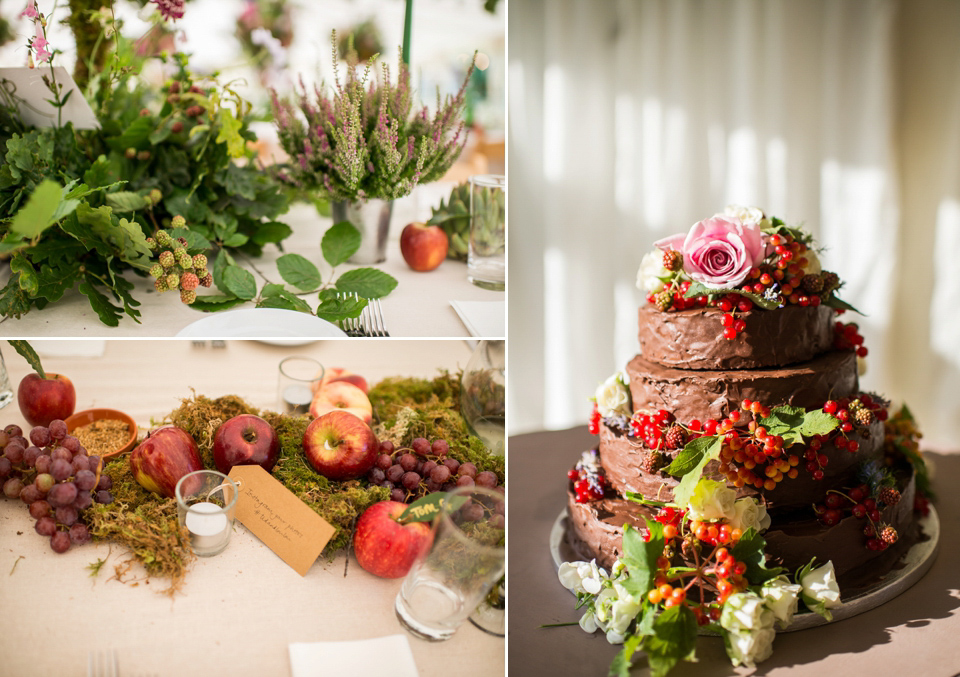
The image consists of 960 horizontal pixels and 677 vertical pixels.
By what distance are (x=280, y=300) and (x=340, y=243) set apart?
A: 20 centimetres

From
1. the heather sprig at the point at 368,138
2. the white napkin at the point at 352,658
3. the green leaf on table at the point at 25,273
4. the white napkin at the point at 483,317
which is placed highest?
the heather sprig at the point at 368,138

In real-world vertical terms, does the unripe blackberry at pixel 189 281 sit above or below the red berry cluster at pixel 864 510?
above

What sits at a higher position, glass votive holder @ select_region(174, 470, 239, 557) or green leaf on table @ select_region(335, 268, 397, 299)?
green leaf on table @ select_region(335, 268, 397, 299)

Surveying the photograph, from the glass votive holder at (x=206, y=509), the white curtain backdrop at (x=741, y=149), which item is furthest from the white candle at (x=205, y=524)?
the white curtain backdrop at (x=741, y=149)

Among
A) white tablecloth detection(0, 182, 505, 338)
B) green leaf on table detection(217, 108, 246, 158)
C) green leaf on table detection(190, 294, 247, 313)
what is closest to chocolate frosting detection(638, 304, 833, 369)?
white tablecloth detection(0, 182, 505, 338)

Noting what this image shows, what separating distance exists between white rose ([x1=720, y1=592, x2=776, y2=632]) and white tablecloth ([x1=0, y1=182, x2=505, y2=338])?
60 cm

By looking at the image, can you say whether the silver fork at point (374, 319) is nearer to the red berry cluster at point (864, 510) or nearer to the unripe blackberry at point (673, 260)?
the unripe blackberry at point (673, 260)

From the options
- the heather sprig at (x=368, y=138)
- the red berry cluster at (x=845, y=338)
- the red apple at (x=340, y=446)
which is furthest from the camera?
the red berry cluster at (x=845, y=338)

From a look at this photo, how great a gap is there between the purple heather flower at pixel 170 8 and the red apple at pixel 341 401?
75 cm

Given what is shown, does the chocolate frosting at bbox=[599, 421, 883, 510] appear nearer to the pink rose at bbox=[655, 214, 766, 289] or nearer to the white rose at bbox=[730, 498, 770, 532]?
the white rose at bbox=[730, 498, 770, 532]

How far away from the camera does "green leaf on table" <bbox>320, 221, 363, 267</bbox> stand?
1.32 metres

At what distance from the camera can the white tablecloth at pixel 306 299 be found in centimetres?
109

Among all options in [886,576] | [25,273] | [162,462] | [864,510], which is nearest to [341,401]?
[162,462]

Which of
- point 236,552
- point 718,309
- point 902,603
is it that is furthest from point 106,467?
point 902,603
